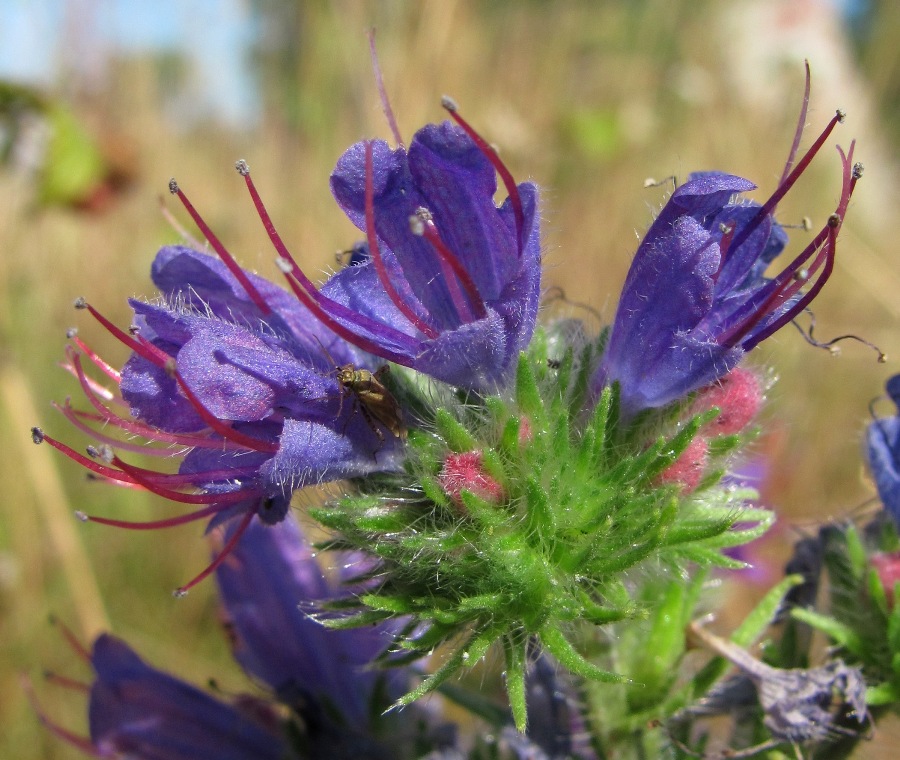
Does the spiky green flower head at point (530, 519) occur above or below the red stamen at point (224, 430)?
below

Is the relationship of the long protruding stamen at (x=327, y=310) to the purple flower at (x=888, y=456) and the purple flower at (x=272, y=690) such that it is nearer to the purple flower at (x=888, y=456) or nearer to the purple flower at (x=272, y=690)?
the purple flower at (x=272, y=690)

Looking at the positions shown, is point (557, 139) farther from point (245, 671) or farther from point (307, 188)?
point (245, 671)

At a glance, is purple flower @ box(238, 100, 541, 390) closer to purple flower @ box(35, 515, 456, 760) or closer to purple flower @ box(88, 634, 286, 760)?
purple flower @ box(35, 515, 456, 760)

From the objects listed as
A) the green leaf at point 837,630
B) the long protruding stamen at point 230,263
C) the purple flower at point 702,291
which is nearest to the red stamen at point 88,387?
the long protruding stamen at point 230,263

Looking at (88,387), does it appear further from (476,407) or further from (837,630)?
(837,630)

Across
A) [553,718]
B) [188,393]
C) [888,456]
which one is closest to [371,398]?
[188,393]

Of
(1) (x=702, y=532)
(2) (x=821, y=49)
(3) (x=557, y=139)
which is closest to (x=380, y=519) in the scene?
(1) (x=702, y=532)

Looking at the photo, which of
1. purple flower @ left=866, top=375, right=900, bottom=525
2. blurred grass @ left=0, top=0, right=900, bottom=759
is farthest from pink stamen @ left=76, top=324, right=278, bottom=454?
blurred grass @ left=0, top=0, right=900, bottom=759
